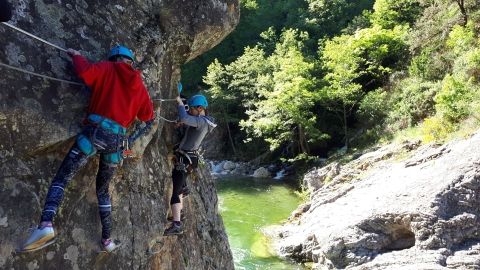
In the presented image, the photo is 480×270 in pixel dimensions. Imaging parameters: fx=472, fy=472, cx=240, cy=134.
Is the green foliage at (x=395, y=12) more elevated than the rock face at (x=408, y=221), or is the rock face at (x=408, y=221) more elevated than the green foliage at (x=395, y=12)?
the green foliage at (x=395, y=12)

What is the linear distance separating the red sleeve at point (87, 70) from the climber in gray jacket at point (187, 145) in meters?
2.10

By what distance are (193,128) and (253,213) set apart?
16277mm

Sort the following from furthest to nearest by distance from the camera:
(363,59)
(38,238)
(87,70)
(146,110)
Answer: (363,59), (146,110), (87,70), (38,238)

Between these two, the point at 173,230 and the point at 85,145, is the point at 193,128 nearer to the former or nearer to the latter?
the point at 173,230

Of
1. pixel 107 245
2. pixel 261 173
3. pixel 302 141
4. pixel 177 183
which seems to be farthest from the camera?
pixel 261 173

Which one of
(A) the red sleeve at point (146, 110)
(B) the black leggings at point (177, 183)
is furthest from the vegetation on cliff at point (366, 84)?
(A) the red sleeve at point (146, 110)

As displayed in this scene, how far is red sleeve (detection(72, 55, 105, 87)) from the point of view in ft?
15.0

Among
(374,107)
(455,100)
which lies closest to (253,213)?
(455,100)

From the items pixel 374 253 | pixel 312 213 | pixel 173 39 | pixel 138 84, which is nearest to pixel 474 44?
pixel 312 213

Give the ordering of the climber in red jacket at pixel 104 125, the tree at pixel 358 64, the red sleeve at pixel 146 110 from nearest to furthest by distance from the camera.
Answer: the climber in red jacket at pixel 104 125 < the red sleeve at pixel 146 110 < the tree at pixel 358 64

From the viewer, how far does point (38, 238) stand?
4219 mm

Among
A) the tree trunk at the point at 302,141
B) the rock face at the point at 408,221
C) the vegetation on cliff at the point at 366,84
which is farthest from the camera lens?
the tree trunk at the point at 302,141

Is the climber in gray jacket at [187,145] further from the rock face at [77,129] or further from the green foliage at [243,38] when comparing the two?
the green foliage at [243,38]

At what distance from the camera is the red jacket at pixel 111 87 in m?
4.62
